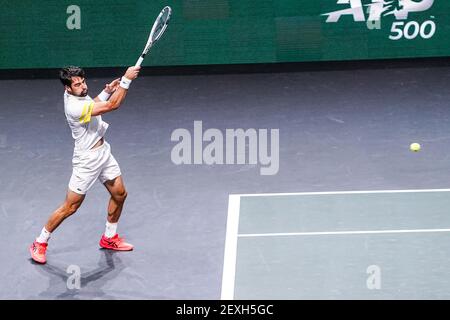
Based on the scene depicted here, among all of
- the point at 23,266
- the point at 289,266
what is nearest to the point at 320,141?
the point at 289,266

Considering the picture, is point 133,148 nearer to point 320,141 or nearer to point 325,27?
point 320,141

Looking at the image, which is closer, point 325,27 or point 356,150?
point 356,150

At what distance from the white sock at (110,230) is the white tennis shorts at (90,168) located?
49 centimetres

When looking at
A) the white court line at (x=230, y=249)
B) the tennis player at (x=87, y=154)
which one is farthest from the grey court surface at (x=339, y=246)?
the tennis player at (x=87, y=154)

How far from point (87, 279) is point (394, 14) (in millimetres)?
7911

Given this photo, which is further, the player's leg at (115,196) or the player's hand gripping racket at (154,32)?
the player's leg at (115,196)

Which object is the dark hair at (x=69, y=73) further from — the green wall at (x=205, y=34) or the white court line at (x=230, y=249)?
the green wall at (x=205, y=34)

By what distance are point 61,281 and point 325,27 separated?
7.66 meters

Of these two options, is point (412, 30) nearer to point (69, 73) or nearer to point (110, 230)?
point (110, 230)

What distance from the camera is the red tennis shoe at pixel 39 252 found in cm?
1077

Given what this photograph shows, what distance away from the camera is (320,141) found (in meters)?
14.1

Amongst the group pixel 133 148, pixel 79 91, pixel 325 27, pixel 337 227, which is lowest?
pixel 337 227

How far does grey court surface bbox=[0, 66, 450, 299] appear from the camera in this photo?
1028 centimetres

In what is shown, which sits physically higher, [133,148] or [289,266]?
[133,148]
